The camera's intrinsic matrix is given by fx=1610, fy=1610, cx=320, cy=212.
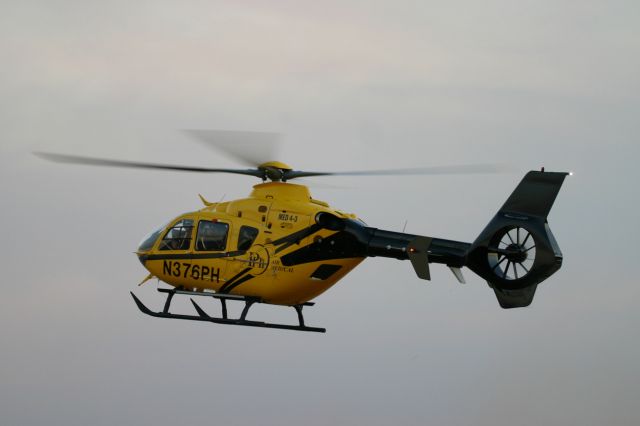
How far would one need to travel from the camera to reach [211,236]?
40.5m

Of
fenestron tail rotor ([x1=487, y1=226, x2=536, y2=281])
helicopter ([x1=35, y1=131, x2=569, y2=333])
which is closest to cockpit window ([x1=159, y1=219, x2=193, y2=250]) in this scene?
helicopter ([x1=35, y1=131, x2=569, y2=333])

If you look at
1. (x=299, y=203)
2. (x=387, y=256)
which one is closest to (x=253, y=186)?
(x=299, y=203)

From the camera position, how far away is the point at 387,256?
128 ft

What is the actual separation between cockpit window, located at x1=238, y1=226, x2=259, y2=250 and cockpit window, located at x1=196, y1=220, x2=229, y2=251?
401 mm

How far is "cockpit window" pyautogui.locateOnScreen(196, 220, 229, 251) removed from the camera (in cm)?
4034

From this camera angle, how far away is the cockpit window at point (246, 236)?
40.1 meters

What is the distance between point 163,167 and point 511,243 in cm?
908

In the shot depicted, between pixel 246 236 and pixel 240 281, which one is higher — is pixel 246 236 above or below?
above

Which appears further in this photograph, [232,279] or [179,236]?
[179,236]

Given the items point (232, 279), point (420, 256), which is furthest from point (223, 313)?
point (420, 256)

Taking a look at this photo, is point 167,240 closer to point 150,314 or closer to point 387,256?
point 150,314

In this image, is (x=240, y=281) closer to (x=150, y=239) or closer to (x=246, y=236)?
(x=246, y=236)

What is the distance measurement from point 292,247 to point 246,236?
124cm

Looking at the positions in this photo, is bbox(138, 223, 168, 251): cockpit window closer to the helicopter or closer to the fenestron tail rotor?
the helicopter
